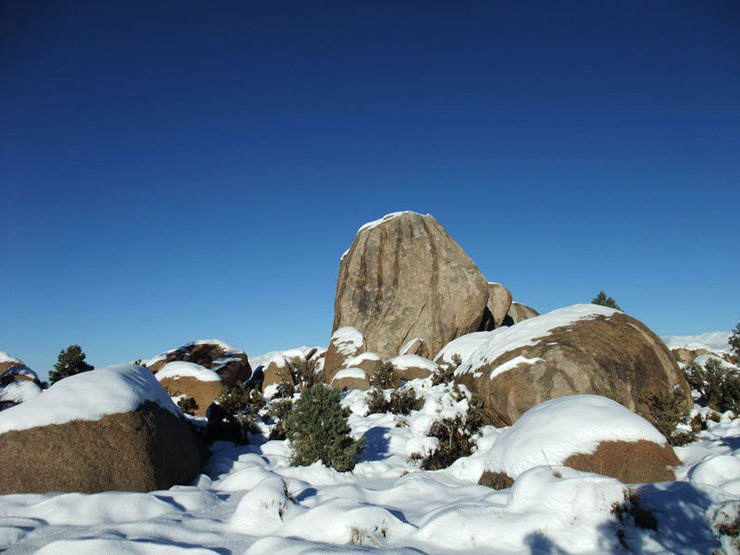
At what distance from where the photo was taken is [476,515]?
3699 millimetres

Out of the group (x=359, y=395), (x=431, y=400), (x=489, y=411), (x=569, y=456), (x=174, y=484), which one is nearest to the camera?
(x=569, y=456)

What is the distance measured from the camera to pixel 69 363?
56.3 ft

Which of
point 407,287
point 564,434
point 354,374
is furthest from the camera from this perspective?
point 407,287

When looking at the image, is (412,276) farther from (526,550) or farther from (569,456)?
(526,550)

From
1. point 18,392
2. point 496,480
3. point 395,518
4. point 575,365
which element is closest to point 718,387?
point 575,365

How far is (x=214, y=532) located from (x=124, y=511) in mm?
1181

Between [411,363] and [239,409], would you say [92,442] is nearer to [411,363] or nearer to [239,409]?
[239,409]

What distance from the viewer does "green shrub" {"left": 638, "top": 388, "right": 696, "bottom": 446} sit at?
6746 millimetres

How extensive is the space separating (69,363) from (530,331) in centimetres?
1764

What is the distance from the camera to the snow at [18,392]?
12480 millimetres

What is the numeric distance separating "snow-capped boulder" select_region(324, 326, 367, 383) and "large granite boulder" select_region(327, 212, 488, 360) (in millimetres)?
1391

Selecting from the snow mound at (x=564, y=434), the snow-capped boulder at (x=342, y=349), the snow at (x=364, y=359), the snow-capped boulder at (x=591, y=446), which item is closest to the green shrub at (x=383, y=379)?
the snow at (x=364, y=359)

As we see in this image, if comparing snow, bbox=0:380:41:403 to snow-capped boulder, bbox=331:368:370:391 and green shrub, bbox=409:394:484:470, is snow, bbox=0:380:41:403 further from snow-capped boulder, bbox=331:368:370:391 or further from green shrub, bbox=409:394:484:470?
green shrub, bbox=409:394:484:470

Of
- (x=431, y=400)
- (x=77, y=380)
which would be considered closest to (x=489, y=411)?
(x=431, y=400)
